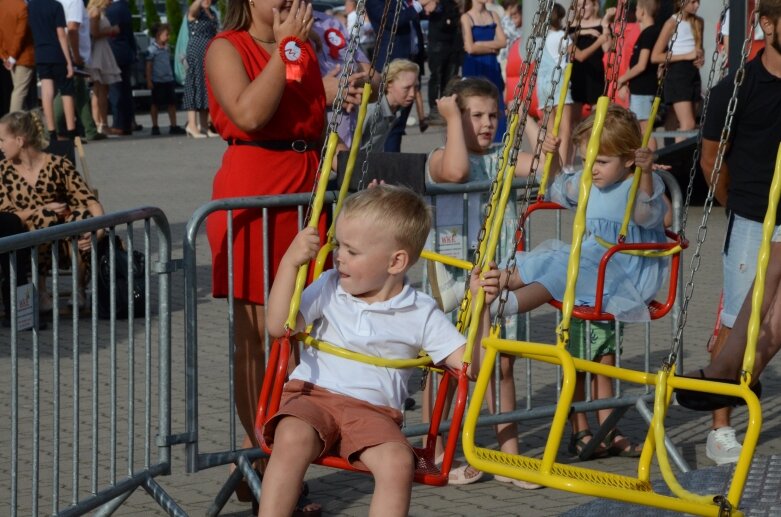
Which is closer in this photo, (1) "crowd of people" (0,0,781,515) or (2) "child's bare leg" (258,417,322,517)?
(2) "child's bare leg" (258,417,322,517)

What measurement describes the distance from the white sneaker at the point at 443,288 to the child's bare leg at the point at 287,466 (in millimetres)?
1604

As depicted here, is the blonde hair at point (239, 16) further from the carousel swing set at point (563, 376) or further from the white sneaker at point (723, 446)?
the white sneaker at point (723, 446)

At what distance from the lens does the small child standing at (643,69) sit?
14891 millimetres

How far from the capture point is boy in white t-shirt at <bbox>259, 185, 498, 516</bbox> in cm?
430

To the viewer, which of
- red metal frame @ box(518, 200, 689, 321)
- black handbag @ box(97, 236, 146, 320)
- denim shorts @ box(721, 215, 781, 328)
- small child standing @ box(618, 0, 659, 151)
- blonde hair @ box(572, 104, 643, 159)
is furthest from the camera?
small child standing @ box(618, 0, 659, 151)

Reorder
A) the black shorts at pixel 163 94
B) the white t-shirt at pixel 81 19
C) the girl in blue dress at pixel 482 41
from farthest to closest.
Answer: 1. the black shorts at pixel 163 94
2. the white t-shirt at pixel 81 19
3. the girl in blue dress at pixel 482 41

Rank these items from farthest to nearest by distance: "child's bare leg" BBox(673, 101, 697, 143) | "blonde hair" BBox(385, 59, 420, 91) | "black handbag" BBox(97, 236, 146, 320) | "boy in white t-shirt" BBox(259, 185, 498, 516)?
1. "child's bare leg" BBox(673, 101, 697, 143)
2. "black handbag" BBox(97, 236, 146, 320)
3. "blonde hair" BBox(385, 59, 420, 91)
4. "boy in white t-shirt" BBox(259, 185, 498, 516)

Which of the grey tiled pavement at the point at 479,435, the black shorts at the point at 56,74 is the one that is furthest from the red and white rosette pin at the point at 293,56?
the black shorts at the point at 56,74

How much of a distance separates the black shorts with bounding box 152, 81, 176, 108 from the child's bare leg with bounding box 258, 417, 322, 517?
62.1ft

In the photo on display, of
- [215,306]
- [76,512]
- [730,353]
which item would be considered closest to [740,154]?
[730,353]

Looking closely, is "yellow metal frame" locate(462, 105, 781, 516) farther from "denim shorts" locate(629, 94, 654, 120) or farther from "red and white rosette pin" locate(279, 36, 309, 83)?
"denim shorts" locate(629, 94, 654, 120)

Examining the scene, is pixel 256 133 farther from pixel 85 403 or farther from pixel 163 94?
pixel 163 94

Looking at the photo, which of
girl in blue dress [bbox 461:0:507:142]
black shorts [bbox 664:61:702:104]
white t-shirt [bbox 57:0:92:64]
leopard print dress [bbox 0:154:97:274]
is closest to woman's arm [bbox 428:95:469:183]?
leopard print dress [bbox 0:154:97:274]

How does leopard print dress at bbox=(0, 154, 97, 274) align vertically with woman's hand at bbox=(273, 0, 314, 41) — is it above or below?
below
